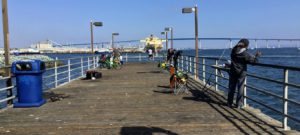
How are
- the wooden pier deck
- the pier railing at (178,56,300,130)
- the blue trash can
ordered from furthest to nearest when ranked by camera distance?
the blue trash can, the wooden pier deck, the pier railing at (178,56,300,130)

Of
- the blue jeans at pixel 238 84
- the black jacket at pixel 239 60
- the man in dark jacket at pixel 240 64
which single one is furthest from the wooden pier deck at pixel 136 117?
the black jacket at pixel 239 60

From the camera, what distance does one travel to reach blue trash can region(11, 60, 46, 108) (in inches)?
375

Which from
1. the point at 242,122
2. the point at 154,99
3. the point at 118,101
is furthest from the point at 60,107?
the point at 242,122

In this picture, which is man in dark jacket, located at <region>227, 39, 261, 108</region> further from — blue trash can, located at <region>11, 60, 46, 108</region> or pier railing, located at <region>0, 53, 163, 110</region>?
pier railing, located at <region>0, 53, 163, 110</region>

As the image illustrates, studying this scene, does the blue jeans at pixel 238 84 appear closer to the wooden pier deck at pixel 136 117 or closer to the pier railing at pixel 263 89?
the pier railing at pixel 263 89

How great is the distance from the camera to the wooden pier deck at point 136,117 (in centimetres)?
691

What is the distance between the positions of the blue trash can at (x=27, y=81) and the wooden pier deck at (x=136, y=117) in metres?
0.35

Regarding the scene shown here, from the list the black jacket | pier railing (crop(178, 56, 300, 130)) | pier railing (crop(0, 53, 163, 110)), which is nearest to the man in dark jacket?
the black jacket

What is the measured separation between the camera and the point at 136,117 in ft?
26.5

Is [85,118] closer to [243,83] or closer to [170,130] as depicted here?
[170,130]

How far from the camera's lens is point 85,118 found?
8070 millimetres

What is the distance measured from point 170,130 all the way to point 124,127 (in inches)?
32.4

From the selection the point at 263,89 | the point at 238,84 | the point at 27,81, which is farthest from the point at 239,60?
the point at 263,89

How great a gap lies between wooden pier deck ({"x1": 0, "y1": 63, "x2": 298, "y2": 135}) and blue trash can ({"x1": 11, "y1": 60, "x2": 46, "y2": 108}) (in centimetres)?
35
